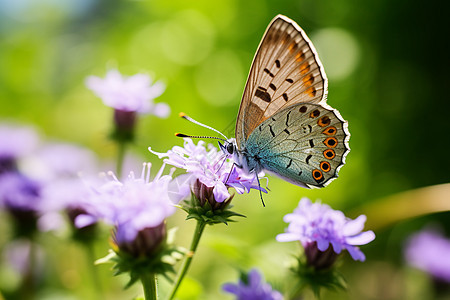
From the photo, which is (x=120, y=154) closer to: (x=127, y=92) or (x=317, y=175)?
(x=127, y=92)

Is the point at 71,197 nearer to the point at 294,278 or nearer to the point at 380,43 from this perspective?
the point at 294,278

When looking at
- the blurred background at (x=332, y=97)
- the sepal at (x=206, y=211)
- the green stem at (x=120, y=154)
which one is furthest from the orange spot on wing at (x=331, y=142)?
the blurred background at (x=332, y=97)

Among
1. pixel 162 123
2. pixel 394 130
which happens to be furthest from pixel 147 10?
pixel 394 130

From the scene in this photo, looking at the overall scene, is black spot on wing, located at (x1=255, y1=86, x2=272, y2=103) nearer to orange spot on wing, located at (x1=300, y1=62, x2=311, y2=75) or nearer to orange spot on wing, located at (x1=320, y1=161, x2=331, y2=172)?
orange spot on wing, located at (x1=300, y1=62, x2=311, y2=75)

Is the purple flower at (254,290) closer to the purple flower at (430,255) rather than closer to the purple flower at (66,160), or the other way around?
the purple flower at (66,160)

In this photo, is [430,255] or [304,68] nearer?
[304,68]

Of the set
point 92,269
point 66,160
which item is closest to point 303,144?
point 92,269
